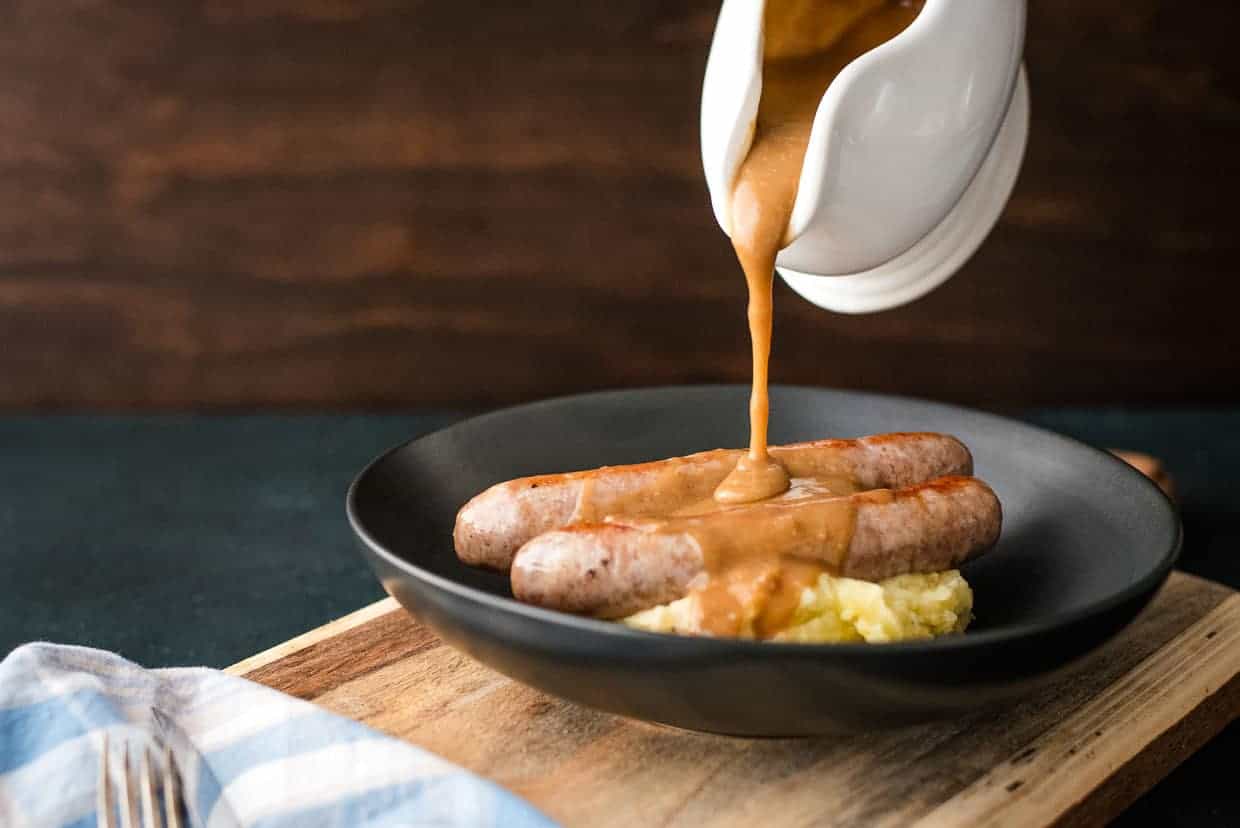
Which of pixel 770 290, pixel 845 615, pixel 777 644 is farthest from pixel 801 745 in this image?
pixel 770 290

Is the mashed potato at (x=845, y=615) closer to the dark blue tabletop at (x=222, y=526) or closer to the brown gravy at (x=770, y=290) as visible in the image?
the brown gravy at (x=770, y=290)

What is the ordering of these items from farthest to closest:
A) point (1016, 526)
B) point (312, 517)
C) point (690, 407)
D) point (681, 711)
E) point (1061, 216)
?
point (1061, 216) < point (312, 517) < point (690, 407) < point (1016, 526) < point (681, 711)

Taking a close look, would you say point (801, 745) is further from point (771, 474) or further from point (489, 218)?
point (489, 218)

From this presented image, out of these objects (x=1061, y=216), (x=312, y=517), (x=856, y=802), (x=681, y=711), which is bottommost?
(x=312, y=517)

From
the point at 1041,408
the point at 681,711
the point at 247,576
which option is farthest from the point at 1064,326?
the point at 681,711

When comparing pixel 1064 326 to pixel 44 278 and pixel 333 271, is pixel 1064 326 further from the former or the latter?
pixel 44 278

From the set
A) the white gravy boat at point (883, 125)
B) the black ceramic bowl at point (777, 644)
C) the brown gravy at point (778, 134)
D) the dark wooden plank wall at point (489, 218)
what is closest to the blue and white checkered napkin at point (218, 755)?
the black ceramic bowl at point (777, 644)
